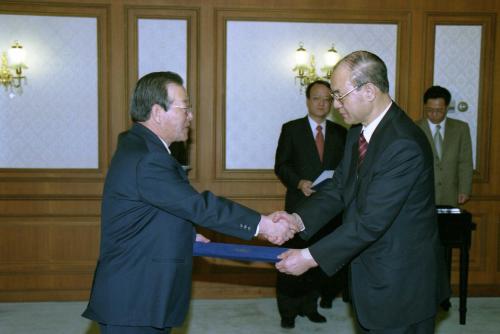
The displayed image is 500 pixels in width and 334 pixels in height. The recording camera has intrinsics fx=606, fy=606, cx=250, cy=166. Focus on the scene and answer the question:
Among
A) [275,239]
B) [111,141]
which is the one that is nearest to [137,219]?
[275,239]

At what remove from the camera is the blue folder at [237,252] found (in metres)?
3.05

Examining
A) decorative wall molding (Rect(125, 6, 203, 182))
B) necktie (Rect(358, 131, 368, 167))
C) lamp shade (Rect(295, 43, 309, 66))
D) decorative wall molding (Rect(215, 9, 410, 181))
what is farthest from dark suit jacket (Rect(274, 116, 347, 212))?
necktie (Rect(358, 131, 368, 167))

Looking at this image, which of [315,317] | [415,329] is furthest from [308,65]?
[415,329]

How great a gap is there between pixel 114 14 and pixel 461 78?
3.45 m

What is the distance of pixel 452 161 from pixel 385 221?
338 centimetres

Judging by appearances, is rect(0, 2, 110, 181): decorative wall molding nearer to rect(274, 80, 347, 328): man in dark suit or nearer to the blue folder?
rect(274, 80, 347, 328): man in dark suit

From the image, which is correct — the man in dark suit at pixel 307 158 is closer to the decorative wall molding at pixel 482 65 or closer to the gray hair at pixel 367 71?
the decorative wall molding at pixel 482 65

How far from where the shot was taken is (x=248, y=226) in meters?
2.78

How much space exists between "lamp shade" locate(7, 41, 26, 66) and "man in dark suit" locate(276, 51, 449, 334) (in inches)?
152

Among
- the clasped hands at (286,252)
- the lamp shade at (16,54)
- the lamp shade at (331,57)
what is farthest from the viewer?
the lamp shade at (331,57)

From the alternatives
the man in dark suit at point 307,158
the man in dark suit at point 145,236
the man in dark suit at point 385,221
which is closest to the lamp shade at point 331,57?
the man in dark suit at point 307,158

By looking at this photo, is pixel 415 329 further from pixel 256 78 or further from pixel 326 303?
pixel 256 78

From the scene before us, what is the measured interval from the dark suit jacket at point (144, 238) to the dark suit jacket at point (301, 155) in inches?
106

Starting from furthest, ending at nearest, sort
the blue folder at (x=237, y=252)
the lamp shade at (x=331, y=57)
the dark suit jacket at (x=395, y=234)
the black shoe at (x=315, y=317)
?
the lamp shade at (x=331, y=57) < the black shoe at (x=315, y=317) < the blue folder at (x=237, y=252) < the dark suit jacket at (x=395, y=234)
